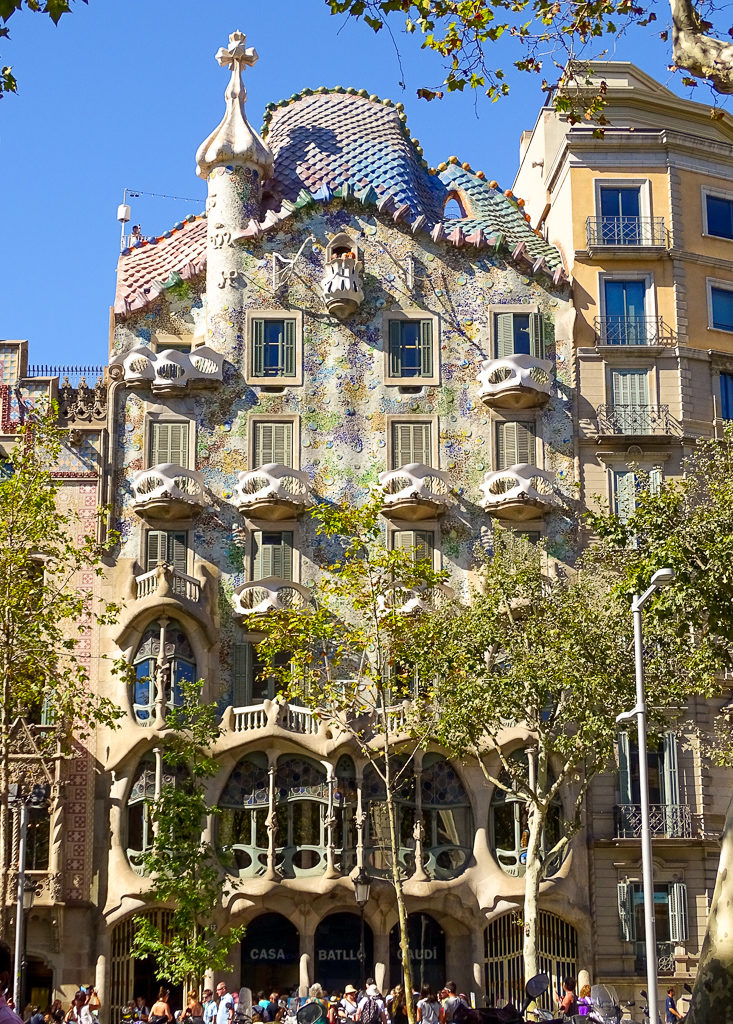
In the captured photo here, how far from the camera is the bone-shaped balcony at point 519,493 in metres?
44.3

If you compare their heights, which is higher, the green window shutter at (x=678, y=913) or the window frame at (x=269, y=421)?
the window frame at (x=269, y=421)

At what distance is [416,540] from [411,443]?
9.53 ft

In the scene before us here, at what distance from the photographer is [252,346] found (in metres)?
46.3

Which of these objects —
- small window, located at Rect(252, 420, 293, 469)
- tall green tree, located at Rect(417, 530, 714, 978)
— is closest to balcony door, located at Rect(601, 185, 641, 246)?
small window, located at Rect(252, 420, 293, 469)

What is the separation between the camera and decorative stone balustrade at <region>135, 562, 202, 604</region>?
4231 centimetres

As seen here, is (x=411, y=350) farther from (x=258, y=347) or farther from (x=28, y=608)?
(x=28, y=608)

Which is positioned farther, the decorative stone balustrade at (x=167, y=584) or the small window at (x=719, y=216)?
the small window at (x=719, y=216)

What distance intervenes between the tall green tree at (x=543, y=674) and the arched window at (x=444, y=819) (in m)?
3.29

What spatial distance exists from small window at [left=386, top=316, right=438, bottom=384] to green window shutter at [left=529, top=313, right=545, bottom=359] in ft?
8.94

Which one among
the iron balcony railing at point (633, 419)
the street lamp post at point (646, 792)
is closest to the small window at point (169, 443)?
the iron balcony railing at point (633, 419)

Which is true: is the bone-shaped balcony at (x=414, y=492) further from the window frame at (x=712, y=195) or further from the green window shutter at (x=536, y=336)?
the window frame at (x=712, y=195)

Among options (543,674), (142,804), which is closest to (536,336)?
(543,674)

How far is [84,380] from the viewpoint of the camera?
4691 cm

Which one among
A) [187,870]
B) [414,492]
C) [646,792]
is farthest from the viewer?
[414,492]
